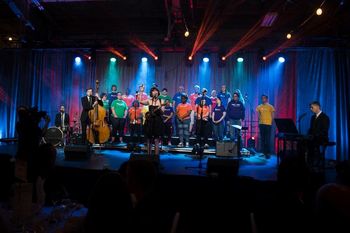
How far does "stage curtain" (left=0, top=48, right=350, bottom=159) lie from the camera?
38.8 ft

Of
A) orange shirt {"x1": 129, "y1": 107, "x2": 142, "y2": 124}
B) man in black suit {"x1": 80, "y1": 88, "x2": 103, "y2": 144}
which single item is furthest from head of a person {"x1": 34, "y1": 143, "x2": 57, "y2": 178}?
orange shirt {"x1": 129, "y1": 107, "x2": 142, "y2": 124}

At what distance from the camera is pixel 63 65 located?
1457 centimetres

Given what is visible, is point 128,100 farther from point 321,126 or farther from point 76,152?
point 321,126

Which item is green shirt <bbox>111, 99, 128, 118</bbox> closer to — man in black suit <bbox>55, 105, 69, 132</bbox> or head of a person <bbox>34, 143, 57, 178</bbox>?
man in black suit <bbox>55, 105, 69, 132</bbox>

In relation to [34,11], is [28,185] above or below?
below

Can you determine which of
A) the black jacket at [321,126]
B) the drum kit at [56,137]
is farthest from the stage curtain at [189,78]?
the black jacket at [321,126]

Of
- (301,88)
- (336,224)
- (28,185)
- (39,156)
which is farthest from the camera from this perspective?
(301,88)

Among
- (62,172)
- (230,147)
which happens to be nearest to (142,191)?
(62,172)

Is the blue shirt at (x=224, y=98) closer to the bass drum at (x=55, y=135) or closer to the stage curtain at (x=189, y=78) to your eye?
the stage curtain at (x=189, y=78)

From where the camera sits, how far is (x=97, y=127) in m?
9.90

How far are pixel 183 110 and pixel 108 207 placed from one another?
980 cm

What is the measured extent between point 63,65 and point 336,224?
14355 millimetres

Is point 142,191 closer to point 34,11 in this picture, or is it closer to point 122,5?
point 122,5

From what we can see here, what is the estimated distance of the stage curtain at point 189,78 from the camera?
1184 centimetres
